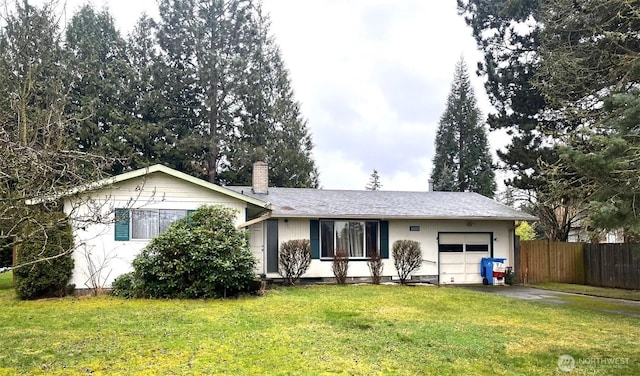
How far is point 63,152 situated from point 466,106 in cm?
3452

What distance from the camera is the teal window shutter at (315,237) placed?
14.8 metres

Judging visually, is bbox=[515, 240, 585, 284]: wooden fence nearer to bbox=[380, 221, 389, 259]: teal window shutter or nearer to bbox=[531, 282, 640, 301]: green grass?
bbox=[531, 282, 640, 301]: green grass

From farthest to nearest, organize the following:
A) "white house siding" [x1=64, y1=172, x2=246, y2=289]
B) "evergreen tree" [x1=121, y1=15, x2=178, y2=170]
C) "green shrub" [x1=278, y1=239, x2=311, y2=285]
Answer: "evergreen tree" [x1=121, y1=15, x2=178, y2=170], "green shrub" [x1=278, y1=239, x2=311, y2=285], "white house siding" [x1=64, y1=172, x2=246, y2=289]

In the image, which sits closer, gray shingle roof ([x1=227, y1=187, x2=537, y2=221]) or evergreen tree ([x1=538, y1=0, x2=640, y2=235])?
evergreen tree ([x1=538, y1=0, x2=640, y2=235])

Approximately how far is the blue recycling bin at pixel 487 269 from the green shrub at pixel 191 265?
824 centimetres

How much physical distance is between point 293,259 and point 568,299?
23.9 feet

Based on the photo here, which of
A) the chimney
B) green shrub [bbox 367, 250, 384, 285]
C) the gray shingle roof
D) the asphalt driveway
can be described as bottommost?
the asphalt driveway

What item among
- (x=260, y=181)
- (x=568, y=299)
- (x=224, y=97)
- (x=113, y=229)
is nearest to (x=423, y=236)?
(x=568, y=299)

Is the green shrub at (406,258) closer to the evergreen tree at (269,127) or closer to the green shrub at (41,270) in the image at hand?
the green shrub at (41,270)

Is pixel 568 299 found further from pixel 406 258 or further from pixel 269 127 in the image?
pixel 269 127

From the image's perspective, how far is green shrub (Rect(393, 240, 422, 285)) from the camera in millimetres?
14938

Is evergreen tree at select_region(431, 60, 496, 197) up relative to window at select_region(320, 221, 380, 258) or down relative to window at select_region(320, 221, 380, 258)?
up

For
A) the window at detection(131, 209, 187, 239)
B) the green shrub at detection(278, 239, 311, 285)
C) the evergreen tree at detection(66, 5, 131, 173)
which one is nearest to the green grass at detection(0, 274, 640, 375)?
the window at detection(131, 209, 187, 239)

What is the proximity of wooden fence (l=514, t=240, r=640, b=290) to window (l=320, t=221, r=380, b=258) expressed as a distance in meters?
5.18
